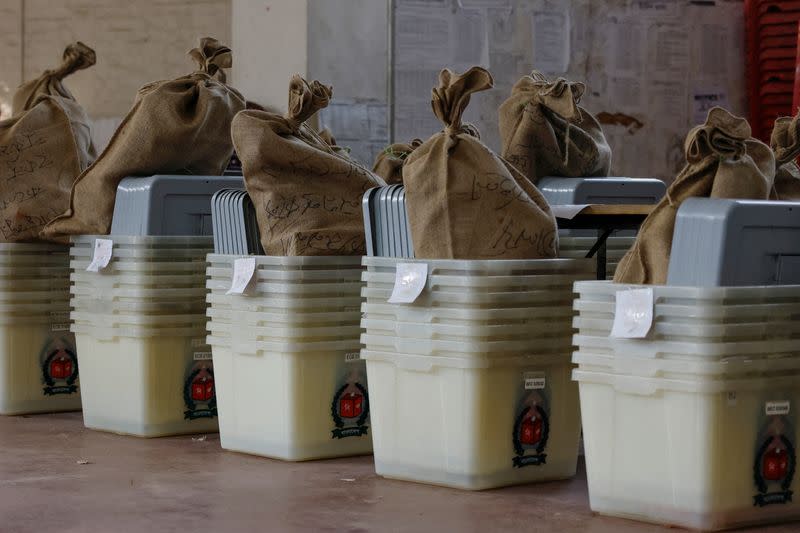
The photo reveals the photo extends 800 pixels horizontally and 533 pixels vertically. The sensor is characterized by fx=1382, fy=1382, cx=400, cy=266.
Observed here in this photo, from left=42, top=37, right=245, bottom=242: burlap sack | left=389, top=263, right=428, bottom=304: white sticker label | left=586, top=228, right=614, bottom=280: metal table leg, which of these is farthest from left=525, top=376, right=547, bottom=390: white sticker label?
left=42, top=37, right=245, bottom=242: burlap sack

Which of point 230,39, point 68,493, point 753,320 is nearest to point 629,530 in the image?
point 753,320

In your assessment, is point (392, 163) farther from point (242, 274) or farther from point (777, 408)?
point (777, 408)

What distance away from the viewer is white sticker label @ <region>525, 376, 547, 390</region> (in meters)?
3.62

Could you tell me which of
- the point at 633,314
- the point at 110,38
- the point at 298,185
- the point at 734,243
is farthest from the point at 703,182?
the point at 110,38

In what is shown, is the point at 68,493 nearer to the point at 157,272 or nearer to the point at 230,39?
the point at 157,272

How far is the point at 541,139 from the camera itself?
15.2 ft

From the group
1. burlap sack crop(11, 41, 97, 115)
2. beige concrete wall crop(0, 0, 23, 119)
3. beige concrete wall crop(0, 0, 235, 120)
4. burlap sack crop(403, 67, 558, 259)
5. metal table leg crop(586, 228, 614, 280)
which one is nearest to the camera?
burlap sack crop(403, 67, 558, 259)

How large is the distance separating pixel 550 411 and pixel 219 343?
1.10 m

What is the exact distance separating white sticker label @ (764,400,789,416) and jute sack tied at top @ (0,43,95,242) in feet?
9.36

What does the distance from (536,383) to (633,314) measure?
22.4 inches

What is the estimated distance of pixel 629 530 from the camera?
3.10 m

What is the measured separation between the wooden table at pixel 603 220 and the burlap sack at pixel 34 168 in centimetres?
198

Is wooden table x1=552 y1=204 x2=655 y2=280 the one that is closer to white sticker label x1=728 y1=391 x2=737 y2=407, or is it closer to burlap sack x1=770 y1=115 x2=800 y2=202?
white sticker label x1=728 y1=391 x2=737 y2=407

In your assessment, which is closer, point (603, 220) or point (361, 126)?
point (603, 220)
